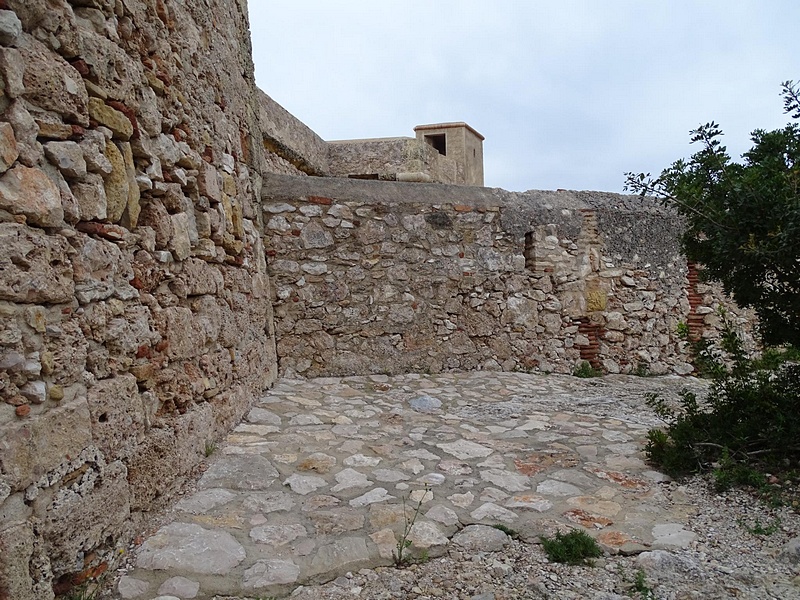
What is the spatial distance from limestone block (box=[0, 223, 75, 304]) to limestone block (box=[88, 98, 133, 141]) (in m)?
0.56

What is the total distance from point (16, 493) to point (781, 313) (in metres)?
3.88

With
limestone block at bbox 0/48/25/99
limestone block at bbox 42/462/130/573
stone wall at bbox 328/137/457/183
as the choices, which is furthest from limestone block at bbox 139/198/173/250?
stone wall at bbox 328/137/457/183

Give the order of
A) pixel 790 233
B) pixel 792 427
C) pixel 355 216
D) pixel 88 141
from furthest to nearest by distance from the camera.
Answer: pixel 355 216
pixel 792 427
pixel 790 233
pixel 88 141

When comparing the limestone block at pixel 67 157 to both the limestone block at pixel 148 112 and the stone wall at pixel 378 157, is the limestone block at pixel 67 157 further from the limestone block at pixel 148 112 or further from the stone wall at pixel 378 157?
the stone wall at pixel 378 157

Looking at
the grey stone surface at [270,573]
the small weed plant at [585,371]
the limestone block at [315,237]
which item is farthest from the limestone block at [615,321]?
the grey stone surface at [270,573]

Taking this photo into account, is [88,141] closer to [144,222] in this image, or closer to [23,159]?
[23,159]

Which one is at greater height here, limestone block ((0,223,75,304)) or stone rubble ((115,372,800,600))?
limestone block ((0,223,75,304))

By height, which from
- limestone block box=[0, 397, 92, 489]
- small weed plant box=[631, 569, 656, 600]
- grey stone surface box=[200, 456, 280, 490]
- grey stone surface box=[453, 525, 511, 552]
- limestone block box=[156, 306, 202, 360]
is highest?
limestone block box=[156, 306, 202, 360]

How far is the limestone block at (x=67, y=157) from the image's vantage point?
1.95m

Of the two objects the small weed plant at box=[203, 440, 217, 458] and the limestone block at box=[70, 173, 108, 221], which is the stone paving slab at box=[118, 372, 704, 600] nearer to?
the small weed plant at box=[203, 440, 217, 458]

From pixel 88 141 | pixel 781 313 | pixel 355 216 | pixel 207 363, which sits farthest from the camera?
pixel 355 216

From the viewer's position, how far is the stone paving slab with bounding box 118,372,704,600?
2.27 metres

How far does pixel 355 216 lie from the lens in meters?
5.54

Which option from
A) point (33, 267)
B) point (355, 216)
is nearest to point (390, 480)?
point (33, 267)
